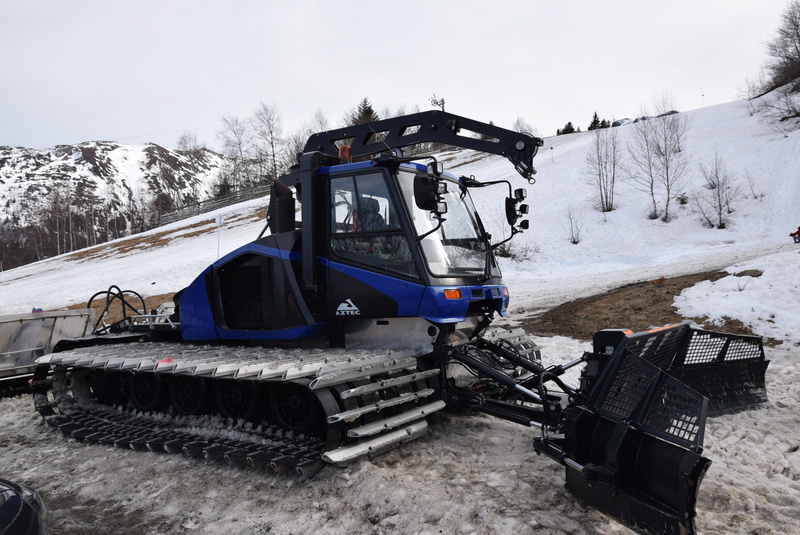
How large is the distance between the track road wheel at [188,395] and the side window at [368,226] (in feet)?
7.03

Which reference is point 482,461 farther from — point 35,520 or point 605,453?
point 35,520

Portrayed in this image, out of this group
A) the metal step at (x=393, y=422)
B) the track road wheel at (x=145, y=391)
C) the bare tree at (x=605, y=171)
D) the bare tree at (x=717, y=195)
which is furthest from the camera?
the bare tree at (x=605, y=171)

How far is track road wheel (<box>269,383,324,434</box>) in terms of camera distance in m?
4.83

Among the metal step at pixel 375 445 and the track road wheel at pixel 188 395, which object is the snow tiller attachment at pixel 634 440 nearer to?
the metal step at pixel 375 445

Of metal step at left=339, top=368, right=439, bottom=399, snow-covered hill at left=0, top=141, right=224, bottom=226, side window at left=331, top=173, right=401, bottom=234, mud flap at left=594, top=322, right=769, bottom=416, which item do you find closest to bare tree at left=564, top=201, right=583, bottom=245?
mud flap at left=594, top=322, right=769, bottom=416

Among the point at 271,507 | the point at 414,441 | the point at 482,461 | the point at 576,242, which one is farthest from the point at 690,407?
the point at 576,242

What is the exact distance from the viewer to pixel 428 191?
15.7 feet

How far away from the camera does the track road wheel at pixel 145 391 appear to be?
6.34 metres

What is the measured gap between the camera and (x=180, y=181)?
181125mm

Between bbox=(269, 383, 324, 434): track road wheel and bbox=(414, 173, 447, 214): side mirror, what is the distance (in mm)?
1991

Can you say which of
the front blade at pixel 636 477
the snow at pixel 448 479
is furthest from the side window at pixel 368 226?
the front blade at pixel 636 477

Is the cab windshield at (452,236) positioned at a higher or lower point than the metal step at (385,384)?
higher

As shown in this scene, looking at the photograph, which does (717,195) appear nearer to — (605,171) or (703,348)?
(605,171)

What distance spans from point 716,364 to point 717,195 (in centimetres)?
2363
